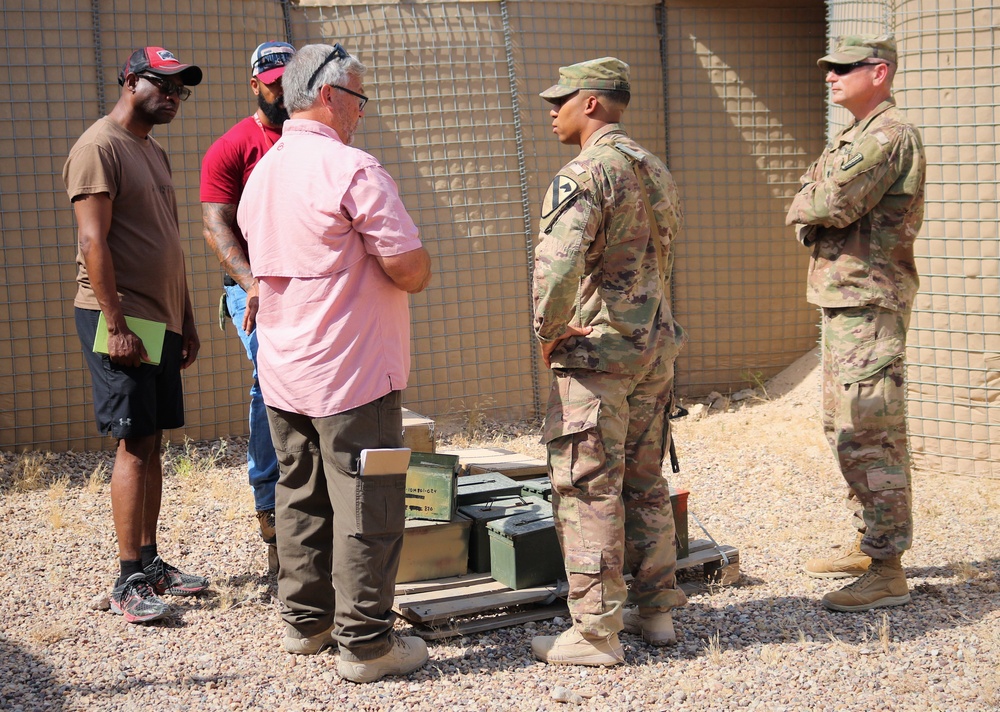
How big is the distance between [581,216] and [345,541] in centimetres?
139

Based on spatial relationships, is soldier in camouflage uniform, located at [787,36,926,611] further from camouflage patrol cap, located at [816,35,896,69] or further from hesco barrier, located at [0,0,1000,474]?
hesco barrier, located at [0,0,1000,474]

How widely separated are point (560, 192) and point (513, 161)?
3993mm

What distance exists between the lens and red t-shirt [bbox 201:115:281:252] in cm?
437

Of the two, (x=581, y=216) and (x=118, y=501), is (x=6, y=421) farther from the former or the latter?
(x=581, y=216)

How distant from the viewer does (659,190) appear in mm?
3725

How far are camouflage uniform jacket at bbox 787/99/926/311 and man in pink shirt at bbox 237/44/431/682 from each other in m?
1.87

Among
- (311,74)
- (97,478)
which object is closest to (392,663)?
(311,74)

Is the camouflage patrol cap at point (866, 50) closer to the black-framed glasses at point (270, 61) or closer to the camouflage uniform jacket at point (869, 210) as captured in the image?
the camouflage uniform jacket at point (869, 210)

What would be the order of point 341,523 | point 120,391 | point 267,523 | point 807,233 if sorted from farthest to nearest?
point 267,523 → point 807,233 → point 120,391 → point 341,523

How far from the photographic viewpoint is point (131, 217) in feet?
14.0

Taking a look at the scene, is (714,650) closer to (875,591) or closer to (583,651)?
(583,651)

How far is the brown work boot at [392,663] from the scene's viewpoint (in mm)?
3590

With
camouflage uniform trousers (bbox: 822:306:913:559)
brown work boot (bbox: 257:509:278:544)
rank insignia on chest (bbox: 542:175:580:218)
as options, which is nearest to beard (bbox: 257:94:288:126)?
rank insignia on chest (bbox: 542:175:580:218)

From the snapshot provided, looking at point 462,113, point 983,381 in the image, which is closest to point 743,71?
point 462,113
